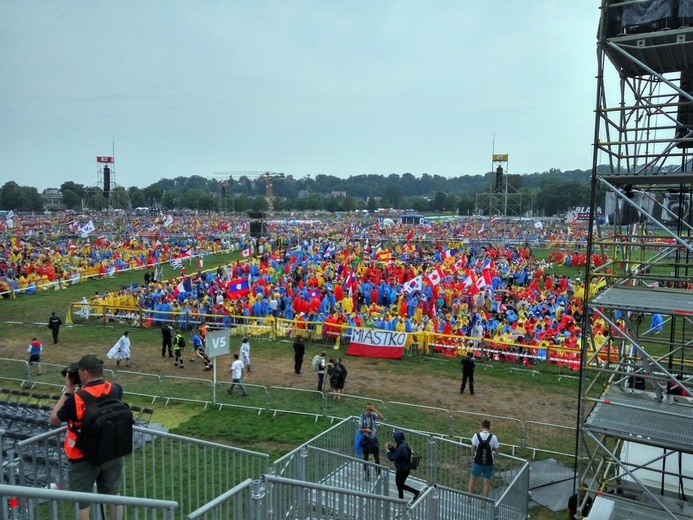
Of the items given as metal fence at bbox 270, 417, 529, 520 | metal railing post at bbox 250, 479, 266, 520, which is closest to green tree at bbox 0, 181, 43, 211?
metal fence at bbox 270, 417, 529, 520

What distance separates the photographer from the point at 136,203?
479ft

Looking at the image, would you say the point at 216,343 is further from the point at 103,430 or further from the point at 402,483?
the point at 103,430

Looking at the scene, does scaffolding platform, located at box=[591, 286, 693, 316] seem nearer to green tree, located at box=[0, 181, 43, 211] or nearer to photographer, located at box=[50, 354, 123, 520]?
photographer, located at box=[50, 354, 123, 520]

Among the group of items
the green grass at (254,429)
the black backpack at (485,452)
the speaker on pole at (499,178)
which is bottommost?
the green grass at (254,429)

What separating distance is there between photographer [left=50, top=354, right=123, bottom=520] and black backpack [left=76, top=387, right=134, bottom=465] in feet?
0.19

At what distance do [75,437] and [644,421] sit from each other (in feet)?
22.7

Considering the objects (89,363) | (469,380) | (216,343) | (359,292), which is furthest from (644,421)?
(359,292)

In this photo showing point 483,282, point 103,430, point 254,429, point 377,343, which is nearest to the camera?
point 103,430

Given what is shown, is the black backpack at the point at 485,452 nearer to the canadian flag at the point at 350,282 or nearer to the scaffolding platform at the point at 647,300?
the scaffolding platform at the point at 647,300

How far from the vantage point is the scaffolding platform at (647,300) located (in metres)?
6.84

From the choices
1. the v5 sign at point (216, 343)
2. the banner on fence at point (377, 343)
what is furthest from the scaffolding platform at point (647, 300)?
the banner on fence at point (377, 343)

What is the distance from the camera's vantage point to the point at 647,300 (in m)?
7.60

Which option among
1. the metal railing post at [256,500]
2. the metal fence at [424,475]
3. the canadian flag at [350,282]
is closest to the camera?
the metal railing post at [256,500]

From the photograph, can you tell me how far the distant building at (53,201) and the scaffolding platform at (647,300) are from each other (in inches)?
6095
